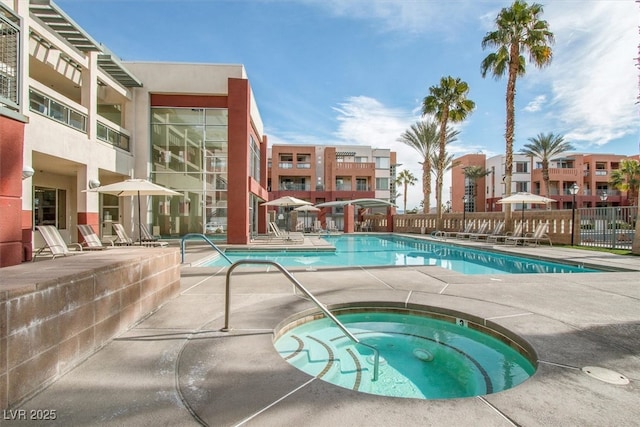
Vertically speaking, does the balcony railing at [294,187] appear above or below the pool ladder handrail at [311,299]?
above

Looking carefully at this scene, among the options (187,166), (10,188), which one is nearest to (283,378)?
(10,188)

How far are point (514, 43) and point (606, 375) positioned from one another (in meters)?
19.2

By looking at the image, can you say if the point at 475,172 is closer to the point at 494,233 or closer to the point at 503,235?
the point at 494,233

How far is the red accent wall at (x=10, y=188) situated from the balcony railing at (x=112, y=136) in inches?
507

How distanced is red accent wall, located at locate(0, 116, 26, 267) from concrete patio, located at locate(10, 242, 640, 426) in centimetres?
139

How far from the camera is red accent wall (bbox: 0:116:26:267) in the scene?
2.97 metres

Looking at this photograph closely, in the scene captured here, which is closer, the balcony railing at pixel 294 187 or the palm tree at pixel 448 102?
the palm tree at pixel 448 102

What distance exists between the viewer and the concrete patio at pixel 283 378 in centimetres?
198

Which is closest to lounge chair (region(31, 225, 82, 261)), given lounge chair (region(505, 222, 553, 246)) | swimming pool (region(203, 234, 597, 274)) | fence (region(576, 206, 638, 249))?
swimming pool (region(203, 234, 597, 274))

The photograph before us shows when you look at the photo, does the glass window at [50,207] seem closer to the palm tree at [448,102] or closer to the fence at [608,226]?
the palm tree at [448,102]

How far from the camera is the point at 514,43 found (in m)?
16.6

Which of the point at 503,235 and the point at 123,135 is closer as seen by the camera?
the point at 123,135

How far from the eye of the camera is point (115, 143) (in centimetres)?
1513

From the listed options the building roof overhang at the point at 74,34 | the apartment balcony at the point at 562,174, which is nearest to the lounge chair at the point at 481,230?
the building roof overhang at the point at 74,34
